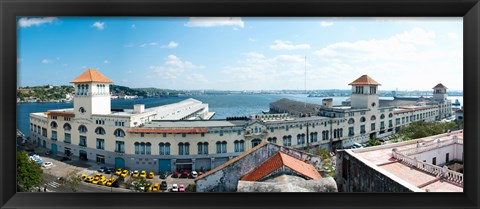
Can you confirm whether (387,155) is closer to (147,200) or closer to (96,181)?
(147,200)

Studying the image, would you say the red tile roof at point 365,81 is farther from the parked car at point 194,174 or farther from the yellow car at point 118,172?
the yellow car at point 118,172

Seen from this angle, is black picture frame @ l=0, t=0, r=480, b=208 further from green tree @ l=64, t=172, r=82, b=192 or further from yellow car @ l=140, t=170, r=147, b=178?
yellow car @ l=140, t=170, r=147, b=178

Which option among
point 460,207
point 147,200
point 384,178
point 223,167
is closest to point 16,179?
point 147,200

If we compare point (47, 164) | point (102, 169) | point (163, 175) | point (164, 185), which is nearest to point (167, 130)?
point (163, 175)

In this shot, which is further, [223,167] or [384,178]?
[223,167]

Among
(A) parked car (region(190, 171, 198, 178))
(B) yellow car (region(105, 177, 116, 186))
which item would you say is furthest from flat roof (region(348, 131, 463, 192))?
(B) yellow car (region(105, 177, 116, 186))

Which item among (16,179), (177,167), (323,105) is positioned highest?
(323,105)

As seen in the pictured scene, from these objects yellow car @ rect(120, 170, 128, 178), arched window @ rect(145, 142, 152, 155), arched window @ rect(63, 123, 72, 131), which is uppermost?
arched window @ rect(63, 123, 72, 131)
